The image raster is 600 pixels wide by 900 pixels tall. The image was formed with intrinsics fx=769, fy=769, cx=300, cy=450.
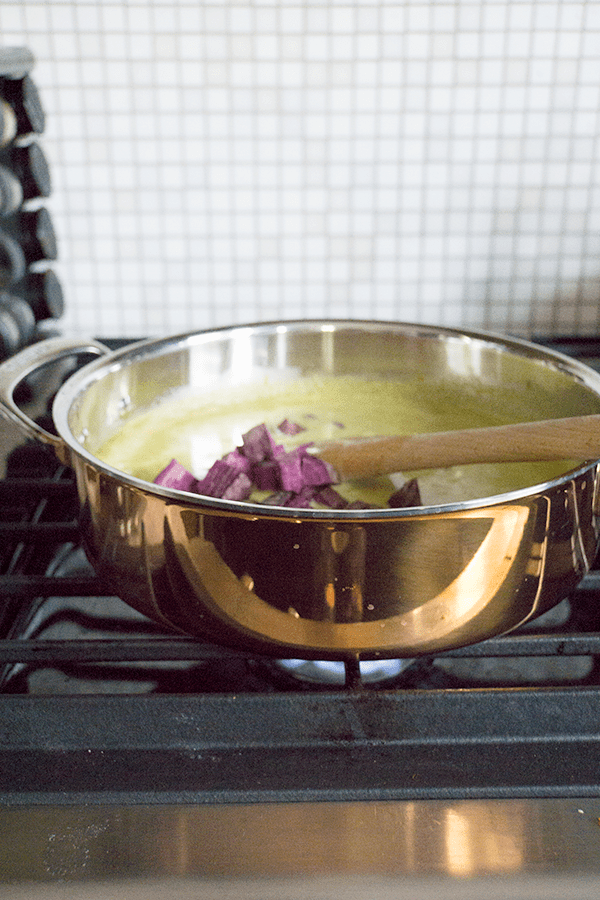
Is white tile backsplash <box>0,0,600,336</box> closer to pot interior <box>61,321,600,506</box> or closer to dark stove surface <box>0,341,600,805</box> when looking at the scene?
pot interior <box>61,321,600,506</box>

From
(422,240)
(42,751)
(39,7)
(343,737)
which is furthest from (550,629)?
(39,7)

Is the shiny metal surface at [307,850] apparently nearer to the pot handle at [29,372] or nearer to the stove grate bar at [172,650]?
the stove grate bar at [172,650]

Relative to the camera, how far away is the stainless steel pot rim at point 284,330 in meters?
0.38

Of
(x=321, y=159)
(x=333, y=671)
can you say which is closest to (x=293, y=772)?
(x=333, y=671)

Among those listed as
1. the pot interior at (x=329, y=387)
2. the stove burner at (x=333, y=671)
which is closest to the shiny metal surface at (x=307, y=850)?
the stove burner at (x=333, y=671)

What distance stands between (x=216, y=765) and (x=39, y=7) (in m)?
0.83

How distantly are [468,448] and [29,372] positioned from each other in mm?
339

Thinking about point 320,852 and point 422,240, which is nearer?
point 320,852

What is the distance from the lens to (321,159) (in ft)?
2.98

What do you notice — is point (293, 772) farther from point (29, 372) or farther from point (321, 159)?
point (321, 159)

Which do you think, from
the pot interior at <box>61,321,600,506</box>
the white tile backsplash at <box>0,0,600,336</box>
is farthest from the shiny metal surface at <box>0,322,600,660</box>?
the white tile backsplash at <box>0,0,600,336</box>

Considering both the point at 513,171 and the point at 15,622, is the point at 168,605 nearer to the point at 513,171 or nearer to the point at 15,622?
the point at 15,622

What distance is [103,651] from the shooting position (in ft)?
1.49

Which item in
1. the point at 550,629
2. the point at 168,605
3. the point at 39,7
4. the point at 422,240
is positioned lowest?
the point at 550,629
